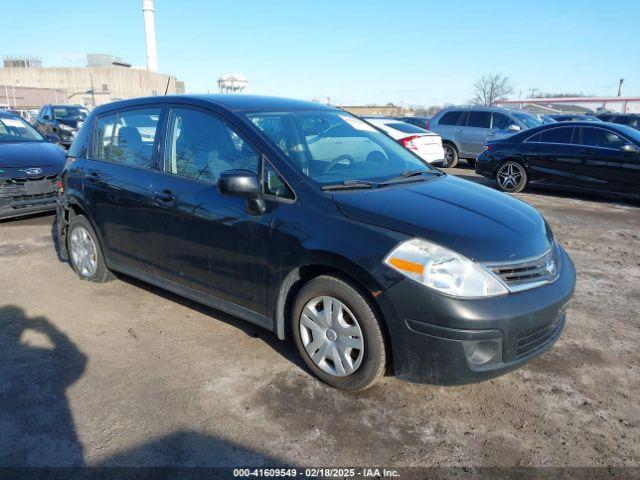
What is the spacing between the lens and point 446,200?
323 centimetres

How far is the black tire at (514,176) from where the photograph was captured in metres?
10.2

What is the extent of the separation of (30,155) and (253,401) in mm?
6263

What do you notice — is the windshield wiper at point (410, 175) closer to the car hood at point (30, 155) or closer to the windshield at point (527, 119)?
the car hood at point (30, 155)

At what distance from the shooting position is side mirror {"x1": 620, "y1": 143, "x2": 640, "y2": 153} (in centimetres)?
869

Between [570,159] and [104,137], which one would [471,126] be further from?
[104,137]

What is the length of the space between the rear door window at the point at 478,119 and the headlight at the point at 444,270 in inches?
485

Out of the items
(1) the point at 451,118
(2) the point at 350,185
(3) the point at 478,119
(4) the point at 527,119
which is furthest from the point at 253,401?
(4) the point at 527,119

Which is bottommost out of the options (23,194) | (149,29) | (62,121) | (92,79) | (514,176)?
(514,176)

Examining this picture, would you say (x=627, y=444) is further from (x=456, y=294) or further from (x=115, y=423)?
(x=115, y=423)

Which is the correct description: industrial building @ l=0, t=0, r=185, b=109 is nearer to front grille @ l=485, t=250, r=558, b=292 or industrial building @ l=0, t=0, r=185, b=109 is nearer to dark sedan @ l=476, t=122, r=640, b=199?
dark sedan @ l=476, t=122, r=640, b=199

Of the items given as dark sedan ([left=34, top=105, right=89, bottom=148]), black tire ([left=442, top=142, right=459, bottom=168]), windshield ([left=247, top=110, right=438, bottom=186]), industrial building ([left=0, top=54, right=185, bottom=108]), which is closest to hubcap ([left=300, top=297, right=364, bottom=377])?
windshield ([left=247, top=110, right=438, bottom=186])

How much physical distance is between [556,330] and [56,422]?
299 cm

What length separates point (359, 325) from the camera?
2871 mm

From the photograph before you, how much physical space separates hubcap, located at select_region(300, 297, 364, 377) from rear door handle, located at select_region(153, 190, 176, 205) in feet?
4.60
